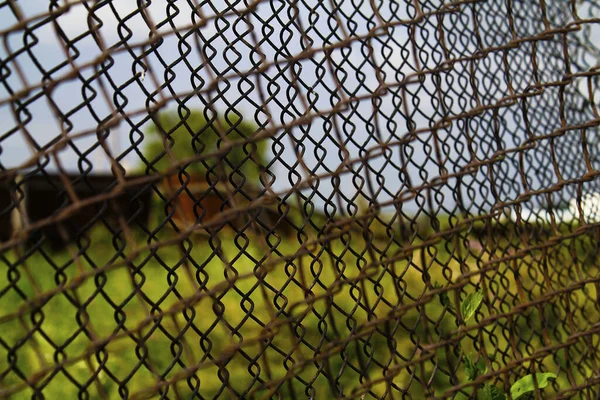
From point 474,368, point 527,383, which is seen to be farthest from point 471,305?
point 527,383

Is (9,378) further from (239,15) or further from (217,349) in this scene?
(239,15)

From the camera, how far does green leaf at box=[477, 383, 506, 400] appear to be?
1.67 m

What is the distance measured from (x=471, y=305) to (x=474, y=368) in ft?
0.53

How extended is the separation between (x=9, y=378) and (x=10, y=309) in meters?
0.75

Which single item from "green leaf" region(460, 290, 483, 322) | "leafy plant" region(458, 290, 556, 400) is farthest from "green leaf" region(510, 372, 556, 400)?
"green leaf" region(460, 290, 483, 322)

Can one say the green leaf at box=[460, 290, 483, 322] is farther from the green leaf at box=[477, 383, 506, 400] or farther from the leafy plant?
the green leaf at box=[477, 383, 506, 400]

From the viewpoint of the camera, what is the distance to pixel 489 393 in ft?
5.49

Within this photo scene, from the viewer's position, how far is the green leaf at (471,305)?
1.62 metres

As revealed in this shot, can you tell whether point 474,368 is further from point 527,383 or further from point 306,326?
point 306,326

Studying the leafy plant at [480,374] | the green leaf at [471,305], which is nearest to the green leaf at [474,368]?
the leafy plant at [480,374]

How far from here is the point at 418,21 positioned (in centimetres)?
148

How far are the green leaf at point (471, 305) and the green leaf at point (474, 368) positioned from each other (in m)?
0.12

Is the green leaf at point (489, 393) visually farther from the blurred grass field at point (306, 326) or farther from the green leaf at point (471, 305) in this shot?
the green leaf at point (471, 305)

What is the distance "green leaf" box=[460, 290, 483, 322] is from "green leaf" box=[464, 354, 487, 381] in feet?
0.40
